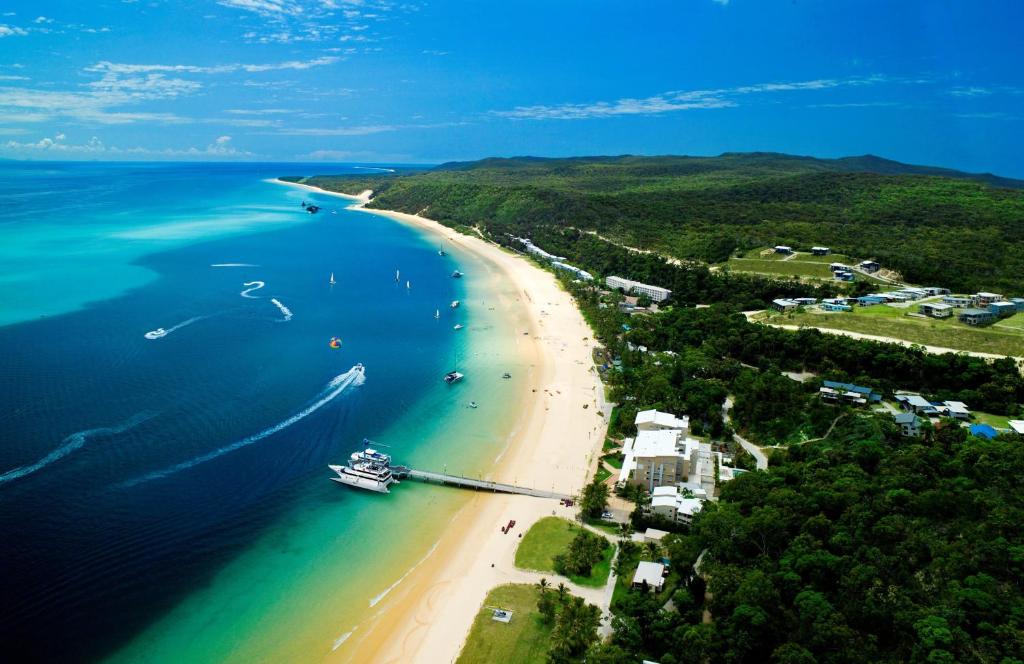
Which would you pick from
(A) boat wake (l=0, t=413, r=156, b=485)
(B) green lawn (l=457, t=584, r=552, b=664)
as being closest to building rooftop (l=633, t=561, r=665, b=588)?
(B) green lawn (l=457, t=584, r=552, b=664)

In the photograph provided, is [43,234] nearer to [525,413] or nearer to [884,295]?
[525,413]

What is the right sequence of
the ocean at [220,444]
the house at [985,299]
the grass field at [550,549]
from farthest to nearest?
1. the house at [985,299]
2. the grass field at [550,549]
3. the ocean at [220,444]

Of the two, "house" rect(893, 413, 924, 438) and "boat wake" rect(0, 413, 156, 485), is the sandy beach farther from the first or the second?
"boat wake" rect(0, 413, 156, 485)

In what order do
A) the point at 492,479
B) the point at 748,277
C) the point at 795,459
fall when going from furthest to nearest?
the point at 748,277, the point at 492,479, the point at 795,459

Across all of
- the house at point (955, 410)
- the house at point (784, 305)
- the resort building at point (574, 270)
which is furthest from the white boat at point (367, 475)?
the resort building at point (574, 270)

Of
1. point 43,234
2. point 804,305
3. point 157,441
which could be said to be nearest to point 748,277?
point 804,305

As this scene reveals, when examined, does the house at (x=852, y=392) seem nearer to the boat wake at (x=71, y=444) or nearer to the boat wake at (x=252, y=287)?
the boat wake at (x=71, y=444)
